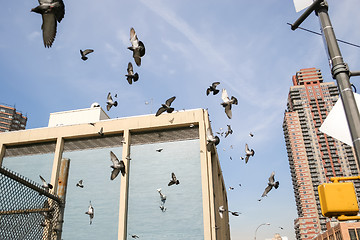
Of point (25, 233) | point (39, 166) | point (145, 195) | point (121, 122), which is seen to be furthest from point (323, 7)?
point (39, 166)

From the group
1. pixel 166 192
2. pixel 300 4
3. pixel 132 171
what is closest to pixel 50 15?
pixel 300 4

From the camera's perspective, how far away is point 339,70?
3.99m

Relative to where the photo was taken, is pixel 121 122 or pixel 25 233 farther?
pixel 121 122

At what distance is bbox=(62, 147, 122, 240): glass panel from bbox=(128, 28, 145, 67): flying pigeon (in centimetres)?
1983

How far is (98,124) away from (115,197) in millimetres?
7616

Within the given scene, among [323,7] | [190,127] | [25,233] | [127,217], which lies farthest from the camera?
[190,127]

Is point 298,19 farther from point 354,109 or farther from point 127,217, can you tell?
point 127,217

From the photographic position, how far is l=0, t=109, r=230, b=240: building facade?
920 inches

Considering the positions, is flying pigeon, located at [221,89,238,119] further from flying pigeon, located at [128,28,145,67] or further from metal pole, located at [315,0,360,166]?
metal pole, located at [315,0,360,166]

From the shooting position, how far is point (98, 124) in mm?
28469

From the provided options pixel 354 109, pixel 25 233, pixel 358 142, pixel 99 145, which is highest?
pixel 99 145

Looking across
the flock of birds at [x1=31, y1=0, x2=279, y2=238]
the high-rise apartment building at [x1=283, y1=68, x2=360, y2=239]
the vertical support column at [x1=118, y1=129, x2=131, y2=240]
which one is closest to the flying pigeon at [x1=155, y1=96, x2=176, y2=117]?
the flock of birds at [x1=31, y1=0, x2=279, y2=238]

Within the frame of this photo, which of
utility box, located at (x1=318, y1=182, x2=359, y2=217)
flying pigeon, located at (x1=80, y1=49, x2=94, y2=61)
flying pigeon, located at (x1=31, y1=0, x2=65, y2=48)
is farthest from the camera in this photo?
→ flying pigeon, located at (x1=80, y1=49, x2=94, y2=61)

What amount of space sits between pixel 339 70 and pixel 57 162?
27689mm
